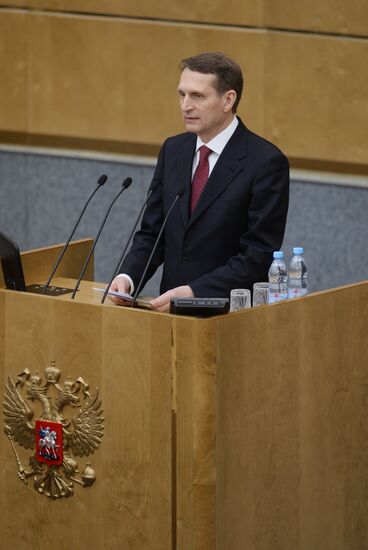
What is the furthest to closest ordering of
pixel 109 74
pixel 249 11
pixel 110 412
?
pixel 109 74 < pixel 249 11 < pixel 110 412

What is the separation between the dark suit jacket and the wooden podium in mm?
269

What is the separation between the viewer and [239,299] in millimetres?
3951

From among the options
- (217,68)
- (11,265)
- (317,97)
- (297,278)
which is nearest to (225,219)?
(297,278)

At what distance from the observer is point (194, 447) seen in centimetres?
368

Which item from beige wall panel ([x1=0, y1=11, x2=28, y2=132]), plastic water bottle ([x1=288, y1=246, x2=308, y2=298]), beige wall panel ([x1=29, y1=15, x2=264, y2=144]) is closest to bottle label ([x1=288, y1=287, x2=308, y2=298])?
plastic water bottle ([x1=288, y1=246, x2=308, y2=298])

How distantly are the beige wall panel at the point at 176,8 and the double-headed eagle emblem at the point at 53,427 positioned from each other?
3.05 m

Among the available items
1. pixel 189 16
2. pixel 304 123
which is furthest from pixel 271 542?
pixel 189 16

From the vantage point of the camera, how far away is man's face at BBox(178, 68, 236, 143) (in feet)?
13.6

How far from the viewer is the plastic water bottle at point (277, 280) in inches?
159

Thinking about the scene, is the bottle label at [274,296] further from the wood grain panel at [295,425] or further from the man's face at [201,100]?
the man's face at [201,100]

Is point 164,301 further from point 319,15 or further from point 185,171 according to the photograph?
point 319,15

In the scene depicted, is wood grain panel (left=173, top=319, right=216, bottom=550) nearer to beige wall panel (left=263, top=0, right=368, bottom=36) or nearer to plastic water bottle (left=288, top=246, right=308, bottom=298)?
plastic water bottle (left=288, top=246, right=308, bottom=298)

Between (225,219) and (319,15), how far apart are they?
7.73 feet

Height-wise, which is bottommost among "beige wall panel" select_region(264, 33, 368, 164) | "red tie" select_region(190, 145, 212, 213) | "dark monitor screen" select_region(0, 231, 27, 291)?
"dark monitor screen" select_region(0, 231, 27, 291)
